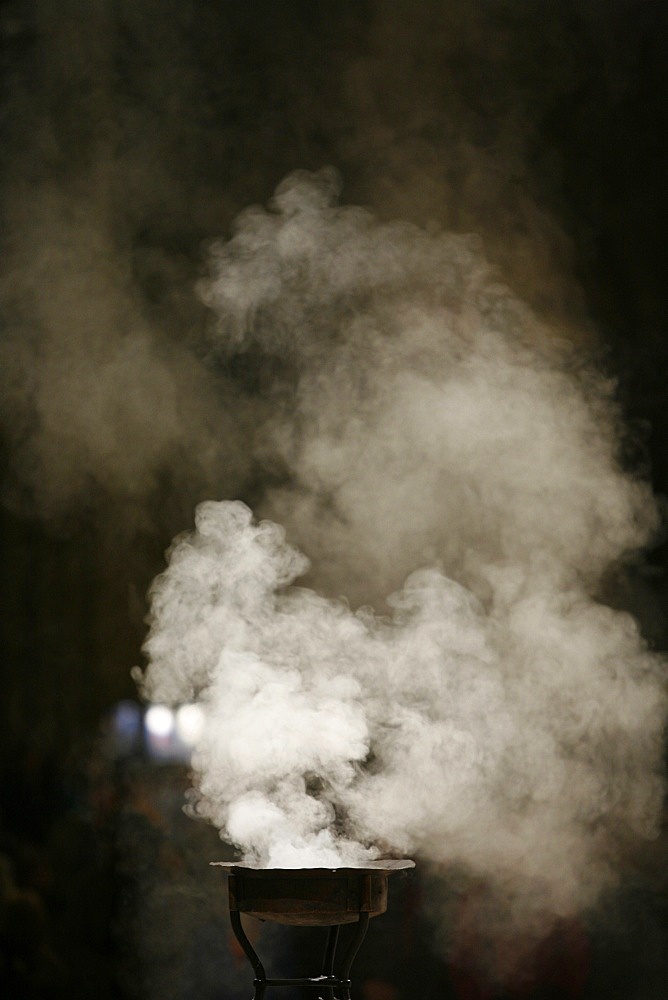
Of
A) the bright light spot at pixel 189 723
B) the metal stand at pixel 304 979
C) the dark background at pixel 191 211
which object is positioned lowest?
the metal stand at pixel 304 979

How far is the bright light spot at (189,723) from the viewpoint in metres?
3.89

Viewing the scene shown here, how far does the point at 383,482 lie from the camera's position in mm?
4176

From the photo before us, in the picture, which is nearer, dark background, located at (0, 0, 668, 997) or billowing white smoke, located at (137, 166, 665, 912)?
billowing white smoke, located at (137, 166, 665, 912)

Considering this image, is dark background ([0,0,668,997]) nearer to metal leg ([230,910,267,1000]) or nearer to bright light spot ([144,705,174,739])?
bright light spot ([144,705,174,739])

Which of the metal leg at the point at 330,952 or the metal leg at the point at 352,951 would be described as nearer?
the metal leg at the point at 352,951

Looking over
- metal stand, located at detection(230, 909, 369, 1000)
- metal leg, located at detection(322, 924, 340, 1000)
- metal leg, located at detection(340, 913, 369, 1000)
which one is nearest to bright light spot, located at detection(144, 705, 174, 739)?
metal leg, located at detection(322, 924, 340, 1000)

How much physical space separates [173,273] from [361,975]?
2.78 meters

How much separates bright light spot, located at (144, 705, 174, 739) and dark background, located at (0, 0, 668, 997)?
166 mm

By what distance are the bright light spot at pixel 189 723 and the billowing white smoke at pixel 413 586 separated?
0.07m

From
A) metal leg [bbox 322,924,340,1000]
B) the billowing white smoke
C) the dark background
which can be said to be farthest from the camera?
the dark background

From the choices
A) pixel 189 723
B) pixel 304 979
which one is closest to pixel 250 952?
pixel 304 979

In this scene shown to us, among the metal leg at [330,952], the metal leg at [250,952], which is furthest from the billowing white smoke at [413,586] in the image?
the metal leg at [250,952]

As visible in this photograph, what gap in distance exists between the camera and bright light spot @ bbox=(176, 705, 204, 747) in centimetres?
389

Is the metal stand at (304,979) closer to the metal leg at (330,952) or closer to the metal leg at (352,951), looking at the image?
the metal leg at (352,951)
